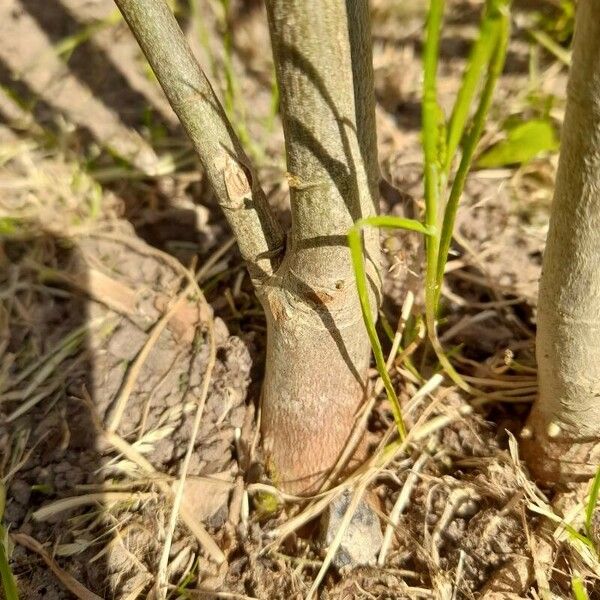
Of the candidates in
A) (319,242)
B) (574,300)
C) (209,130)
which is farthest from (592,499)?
(209,130)

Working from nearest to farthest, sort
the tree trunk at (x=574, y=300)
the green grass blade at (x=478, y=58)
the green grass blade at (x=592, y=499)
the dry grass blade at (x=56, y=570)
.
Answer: the green grass blade at (x=478, y=58), the tree trunk at (x=574, y=300), the green grass blade at (x=592, y=499), the dry grass blade at (x=56, y=570)

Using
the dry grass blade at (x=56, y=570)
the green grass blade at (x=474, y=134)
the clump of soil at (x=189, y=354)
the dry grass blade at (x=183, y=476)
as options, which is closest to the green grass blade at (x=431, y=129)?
the green grass blade at (x=474, y=134)

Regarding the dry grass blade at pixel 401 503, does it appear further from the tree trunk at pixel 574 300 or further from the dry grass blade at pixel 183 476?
the dry grass blade at pixel 183 476

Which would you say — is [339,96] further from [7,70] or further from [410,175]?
[7,70]

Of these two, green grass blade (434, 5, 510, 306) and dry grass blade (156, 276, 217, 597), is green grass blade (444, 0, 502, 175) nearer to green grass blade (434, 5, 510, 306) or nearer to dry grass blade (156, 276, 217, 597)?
green grass blade (434, 5, 510, 306)

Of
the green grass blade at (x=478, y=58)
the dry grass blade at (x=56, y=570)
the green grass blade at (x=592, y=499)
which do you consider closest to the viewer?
the green grass blade at (x=478, y=58)
